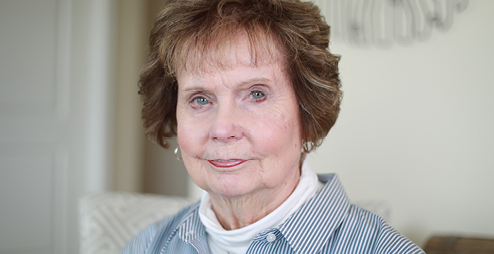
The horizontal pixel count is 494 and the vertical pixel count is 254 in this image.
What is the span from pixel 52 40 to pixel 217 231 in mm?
2479

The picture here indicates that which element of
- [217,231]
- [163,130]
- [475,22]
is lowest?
[217,231]

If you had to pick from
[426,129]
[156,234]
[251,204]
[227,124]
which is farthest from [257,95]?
[426,129]

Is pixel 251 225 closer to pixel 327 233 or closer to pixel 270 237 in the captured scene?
pixel 270 237

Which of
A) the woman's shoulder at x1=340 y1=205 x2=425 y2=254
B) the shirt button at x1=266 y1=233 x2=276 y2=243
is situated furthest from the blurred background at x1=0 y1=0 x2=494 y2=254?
the shirt button at x1=266 y1=233 x2=276 y2=243

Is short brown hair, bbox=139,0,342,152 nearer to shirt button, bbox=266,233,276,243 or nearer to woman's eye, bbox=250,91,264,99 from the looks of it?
woman's eye, bbox=250,91,264,99

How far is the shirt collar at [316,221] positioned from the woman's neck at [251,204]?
74 mm

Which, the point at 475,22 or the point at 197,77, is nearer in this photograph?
the point at 197,77

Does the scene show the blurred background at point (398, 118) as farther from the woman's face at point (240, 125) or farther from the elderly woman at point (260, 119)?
the woman's face at point (240, 125)

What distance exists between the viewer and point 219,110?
1.01 m

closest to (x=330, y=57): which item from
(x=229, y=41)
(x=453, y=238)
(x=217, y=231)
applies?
(x=229, y=41)

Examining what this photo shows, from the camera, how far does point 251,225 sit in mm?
1064

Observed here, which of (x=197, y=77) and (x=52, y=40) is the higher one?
(x=52, y=40)

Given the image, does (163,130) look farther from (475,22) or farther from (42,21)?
(42,21)

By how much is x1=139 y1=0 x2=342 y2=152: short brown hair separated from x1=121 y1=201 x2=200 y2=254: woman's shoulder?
0.45m
